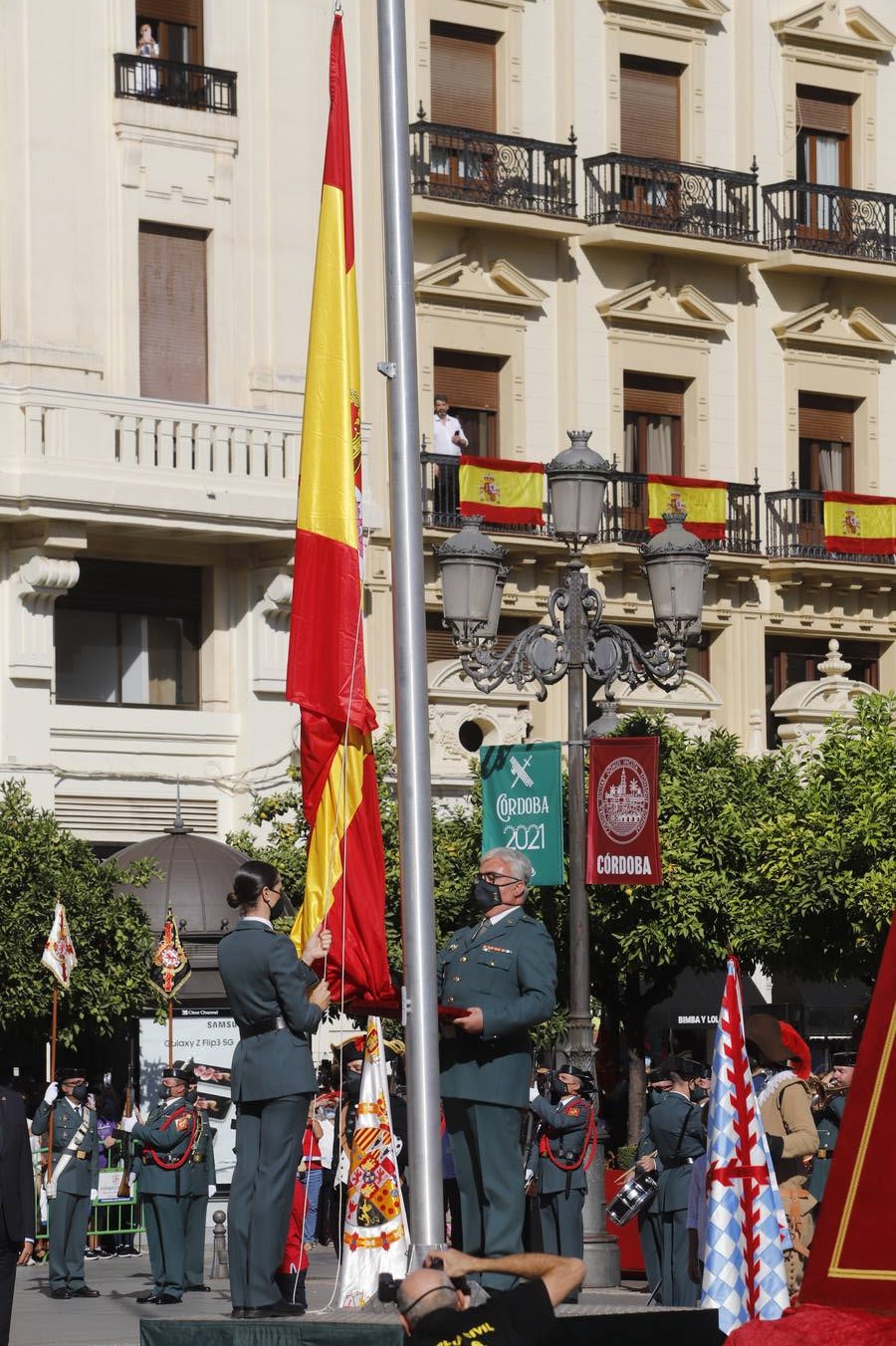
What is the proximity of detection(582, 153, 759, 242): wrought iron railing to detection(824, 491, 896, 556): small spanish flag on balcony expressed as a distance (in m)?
3.40

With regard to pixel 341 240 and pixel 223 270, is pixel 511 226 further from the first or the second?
pixel 341 240

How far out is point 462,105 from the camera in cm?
3300

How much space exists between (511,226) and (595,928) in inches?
353

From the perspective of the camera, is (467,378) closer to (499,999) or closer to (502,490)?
(502,490)

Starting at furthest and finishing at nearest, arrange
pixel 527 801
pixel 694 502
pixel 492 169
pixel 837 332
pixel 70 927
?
pixel 837 332 → pixel 694 502 → pixel 492 169 → pixel 70 927 → pixel 527 801

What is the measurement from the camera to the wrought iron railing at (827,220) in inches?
1373

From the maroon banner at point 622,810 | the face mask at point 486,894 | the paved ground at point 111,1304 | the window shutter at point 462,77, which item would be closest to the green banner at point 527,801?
the maroon banner at point 622,810

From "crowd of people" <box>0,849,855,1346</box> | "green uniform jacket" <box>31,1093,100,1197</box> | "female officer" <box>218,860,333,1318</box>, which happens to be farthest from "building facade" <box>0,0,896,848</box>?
"female officer" <box>218,860,333,1318</box>

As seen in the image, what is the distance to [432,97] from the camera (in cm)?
3275

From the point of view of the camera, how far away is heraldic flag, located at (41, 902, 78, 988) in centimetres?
2338

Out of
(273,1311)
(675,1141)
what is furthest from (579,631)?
(273,1311)

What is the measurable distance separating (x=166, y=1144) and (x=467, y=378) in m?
15.8

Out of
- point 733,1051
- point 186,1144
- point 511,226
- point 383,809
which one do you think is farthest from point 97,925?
point 733,1051

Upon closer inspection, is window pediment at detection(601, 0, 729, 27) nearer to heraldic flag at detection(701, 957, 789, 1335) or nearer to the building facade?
the building facade
